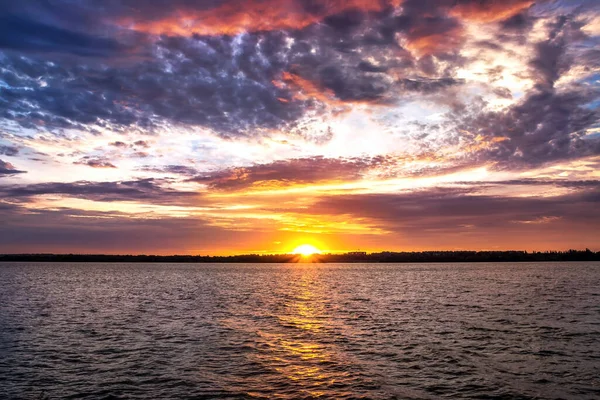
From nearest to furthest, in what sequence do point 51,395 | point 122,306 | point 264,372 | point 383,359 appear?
point 51,395 → point 264,372 → point 383,359 → point 122,306

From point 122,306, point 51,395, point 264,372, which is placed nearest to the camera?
point 51,395

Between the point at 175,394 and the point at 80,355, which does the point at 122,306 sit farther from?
the point at 175,394

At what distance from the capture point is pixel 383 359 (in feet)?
111

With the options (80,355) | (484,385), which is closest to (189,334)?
(80,355)

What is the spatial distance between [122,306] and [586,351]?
207ft

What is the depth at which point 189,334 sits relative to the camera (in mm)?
44906

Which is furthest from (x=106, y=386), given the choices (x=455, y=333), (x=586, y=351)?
(x=586, y=351)

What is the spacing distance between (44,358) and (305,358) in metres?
19.8

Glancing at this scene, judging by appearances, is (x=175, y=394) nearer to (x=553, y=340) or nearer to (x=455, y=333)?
(x=455, y=333)

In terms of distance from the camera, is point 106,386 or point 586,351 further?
point 586,351

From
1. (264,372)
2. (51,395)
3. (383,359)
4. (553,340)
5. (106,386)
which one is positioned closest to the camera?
(51,395)

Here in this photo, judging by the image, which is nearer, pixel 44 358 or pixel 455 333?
pixel 44 358

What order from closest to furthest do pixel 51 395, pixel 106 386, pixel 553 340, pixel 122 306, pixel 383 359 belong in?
1. pixel 51 395
2. pixel 106 386
3. pixel 383 359
4. pixel 553 340
5. pixel 122 306

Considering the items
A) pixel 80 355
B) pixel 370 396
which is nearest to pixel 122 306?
pixel 80 355
